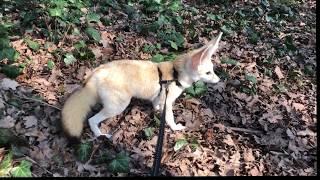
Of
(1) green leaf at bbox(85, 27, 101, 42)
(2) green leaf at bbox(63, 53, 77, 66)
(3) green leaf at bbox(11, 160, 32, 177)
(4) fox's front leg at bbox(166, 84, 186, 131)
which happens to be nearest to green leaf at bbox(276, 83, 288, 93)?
(4) fox's front leg at bbox(166, 84, 186, 131)

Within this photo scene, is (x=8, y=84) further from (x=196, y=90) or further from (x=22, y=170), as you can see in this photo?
(x=196, y=90)

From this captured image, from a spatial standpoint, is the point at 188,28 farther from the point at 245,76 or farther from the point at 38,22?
the point at 38,22

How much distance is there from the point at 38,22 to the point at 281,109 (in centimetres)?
457

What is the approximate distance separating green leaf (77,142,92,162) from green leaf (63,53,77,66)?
1878 millimetres

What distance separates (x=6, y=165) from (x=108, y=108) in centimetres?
144

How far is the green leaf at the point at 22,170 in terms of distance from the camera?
164 inches

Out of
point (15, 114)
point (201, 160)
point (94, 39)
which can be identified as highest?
point (94, 39)

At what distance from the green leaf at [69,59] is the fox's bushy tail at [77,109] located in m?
1.40

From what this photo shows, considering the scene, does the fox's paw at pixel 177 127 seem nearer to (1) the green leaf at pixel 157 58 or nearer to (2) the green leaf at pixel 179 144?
(2) the green leaf at pixel 179 144

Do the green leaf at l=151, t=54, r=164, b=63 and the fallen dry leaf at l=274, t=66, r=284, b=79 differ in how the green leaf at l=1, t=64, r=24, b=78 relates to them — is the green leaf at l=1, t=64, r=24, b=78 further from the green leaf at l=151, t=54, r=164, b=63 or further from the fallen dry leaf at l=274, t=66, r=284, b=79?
the fallen dry leaf at l=274, t=66, r=284, b=79

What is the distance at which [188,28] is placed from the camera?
8.34m

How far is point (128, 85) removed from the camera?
5168 mm

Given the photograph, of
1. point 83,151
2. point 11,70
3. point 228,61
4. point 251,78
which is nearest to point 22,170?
point 83,151

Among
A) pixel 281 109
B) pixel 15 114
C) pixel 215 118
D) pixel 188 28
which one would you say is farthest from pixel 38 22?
pixel 281 109
